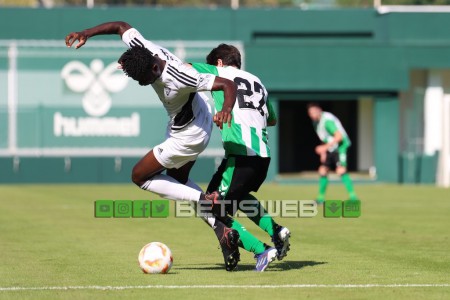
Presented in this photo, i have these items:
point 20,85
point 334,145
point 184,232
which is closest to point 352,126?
point 20,85

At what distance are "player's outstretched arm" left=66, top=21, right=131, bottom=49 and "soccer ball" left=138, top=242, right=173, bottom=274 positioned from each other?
2.23 meters

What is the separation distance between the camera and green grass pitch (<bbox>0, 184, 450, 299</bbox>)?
31.8 ft

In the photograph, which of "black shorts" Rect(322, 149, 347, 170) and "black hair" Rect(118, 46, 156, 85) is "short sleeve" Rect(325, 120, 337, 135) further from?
"black hair" Rect(118, 46, 156, 85)

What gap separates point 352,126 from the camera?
43.2m

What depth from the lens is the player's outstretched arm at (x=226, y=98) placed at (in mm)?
10211

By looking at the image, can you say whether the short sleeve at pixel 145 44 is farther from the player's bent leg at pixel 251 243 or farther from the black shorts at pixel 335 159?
the black shorts at pixel 335 159

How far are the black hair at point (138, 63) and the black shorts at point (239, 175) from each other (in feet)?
4.79

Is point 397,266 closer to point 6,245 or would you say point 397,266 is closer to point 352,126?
point 6,245

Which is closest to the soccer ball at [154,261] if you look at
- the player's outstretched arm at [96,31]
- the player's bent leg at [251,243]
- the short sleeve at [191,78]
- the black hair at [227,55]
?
the player's bent leg at [251,243]

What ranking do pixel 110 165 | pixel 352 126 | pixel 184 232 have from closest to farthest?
1. pixel 184 232
2. pixel 110 165
3. pixel 352 126

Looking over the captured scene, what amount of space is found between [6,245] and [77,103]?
23609 mm

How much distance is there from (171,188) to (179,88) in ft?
3.81

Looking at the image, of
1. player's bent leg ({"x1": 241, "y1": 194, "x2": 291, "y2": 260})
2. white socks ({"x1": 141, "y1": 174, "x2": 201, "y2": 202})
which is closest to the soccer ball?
white socks ({"x1": 141, "y1": 174, "x2": 201, "y2": 202})

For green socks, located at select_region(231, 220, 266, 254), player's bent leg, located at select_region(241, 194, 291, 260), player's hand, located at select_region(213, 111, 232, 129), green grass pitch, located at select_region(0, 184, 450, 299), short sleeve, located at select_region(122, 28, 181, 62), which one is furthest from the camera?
player's bent leg, located at select_region(241, 194, 291, 260)
